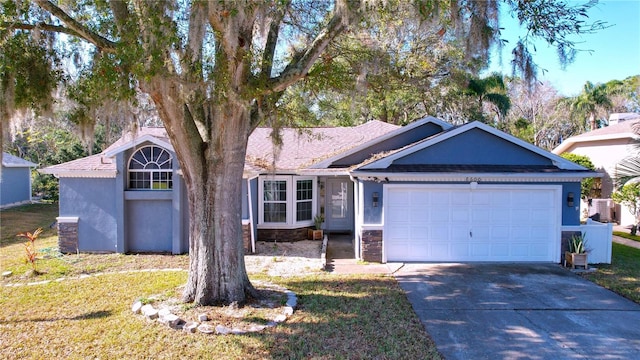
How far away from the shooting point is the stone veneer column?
1230 centimetres

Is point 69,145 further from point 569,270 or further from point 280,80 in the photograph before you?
point 569,270

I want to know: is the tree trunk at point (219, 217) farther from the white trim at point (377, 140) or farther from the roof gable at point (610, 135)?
the roof gable at point (610, 135)

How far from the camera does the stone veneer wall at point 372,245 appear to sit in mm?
10945

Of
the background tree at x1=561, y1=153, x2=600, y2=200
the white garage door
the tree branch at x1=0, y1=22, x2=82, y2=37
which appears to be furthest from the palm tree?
the tree branch at x1=0, y1=22, x2=82, y2=37

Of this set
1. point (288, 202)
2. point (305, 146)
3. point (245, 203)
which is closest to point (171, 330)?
point (245, 203)

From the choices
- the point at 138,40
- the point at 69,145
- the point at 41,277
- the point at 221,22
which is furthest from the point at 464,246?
the point at 69,145

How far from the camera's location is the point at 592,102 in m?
28.0

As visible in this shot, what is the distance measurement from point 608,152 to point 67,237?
75.0 feet

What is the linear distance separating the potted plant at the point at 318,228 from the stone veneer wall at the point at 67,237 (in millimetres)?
7467

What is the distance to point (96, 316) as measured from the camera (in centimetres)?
710

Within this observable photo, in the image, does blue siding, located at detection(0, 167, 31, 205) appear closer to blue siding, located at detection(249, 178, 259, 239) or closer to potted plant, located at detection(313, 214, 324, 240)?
blue siding, located at detection(249, 178, 259, 239)

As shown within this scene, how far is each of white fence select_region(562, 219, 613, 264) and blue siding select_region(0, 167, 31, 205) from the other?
28127mm

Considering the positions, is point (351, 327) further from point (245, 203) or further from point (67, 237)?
point (67, 237)

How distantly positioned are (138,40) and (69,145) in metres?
24.4
